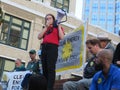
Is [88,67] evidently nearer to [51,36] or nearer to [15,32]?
[51,36]

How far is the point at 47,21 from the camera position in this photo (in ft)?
20.2

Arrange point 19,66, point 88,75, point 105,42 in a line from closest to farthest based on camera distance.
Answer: point 88,75 < point 105,42 < point 19,66

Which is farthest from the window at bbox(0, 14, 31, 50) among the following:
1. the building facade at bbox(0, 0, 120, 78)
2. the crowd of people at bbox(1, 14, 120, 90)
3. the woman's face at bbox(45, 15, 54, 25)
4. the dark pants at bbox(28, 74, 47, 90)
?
the dark pants at bbox(28, 74, 47, 90)

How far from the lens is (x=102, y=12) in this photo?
107m

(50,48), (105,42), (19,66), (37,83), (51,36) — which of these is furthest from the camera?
(19,66)

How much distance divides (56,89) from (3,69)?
1770 centimetres

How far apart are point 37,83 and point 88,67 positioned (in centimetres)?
103

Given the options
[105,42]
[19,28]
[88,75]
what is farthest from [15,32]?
[88,75]

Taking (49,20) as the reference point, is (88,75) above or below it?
below

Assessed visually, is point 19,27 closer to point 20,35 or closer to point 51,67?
point 20,35

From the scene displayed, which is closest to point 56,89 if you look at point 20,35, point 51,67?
point 51,67

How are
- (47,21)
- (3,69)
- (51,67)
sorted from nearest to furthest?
(51,67) → (47,21) → (3,69)

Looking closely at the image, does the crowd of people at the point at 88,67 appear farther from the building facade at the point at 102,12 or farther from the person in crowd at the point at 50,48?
the building facade at the point at 102,12

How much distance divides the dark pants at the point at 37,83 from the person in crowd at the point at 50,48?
0.61 feet
